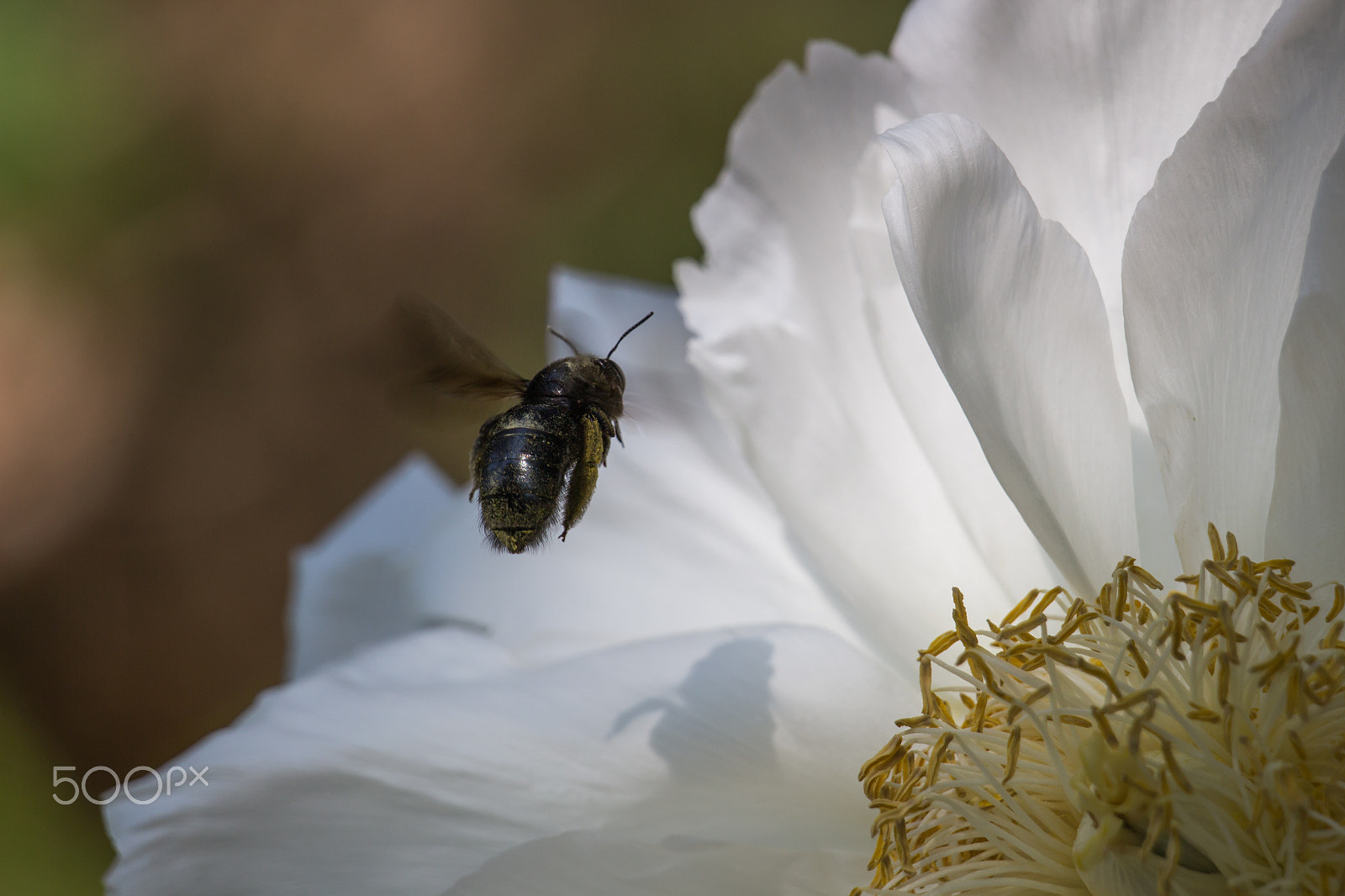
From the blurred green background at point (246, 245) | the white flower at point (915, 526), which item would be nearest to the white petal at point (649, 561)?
the white flower at point (915, 526)

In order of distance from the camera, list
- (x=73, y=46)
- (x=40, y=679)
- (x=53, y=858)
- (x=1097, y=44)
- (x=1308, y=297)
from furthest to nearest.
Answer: (x=73, y=46) < (x=40, y=679) < (x=53, y=858) < (x=1097, y=44) < (x=1308, y=297)

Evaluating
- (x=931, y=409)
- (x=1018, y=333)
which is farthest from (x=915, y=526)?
(x=1018, y=333)

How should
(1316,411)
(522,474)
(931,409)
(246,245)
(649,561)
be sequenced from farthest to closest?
1. (246,245)
2. (649,561)
3. (931,409)
4. (522,474)
5. (1316,411)

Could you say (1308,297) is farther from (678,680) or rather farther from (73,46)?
(73,46)

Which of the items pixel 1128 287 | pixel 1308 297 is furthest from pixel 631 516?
pixel 1308 297

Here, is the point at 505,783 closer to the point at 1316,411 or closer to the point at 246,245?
the point at 1316,411

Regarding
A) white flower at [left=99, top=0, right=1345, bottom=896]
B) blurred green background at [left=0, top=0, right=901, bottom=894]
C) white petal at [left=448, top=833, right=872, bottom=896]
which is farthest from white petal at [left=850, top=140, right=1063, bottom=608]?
blurred green background at [left=0, top=0, right=901, bottom=894]
